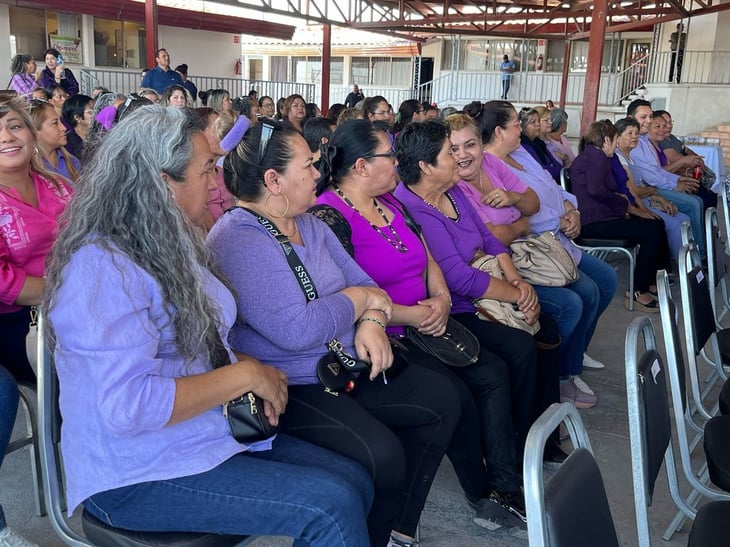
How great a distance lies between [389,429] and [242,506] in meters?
0.52

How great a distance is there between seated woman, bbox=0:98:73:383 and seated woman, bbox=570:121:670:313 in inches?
134

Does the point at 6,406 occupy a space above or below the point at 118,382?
below

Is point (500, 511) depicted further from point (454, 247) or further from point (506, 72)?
point (506, 72)

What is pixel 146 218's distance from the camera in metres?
1.48

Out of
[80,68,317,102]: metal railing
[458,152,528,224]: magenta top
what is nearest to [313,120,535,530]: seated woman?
[458,152,528,224]: magenta top

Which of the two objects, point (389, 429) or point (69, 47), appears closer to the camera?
point (389, 429)

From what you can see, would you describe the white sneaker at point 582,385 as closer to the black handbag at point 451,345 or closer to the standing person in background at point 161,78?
the black handbag at point 451,345

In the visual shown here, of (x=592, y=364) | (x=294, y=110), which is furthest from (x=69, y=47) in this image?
(x=592, y=364)

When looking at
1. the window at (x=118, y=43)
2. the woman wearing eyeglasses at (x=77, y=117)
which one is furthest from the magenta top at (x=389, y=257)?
the window at (x=118, y=43)

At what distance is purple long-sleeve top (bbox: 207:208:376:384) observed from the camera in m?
1.83

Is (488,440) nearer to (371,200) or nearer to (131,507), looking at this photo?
(371,200)

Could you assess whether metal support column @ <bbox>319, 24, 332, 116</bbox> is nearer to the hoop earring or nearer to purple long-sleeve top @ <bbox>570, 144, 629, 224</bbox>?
purple long-sleeve top @ <bbox>570, 144, 629, 224</bbox>

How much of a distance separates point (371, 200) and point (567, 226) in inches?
63.2

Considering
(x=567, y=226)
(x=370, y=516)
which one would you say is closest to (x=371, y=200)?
→ (x=370, y=516)
